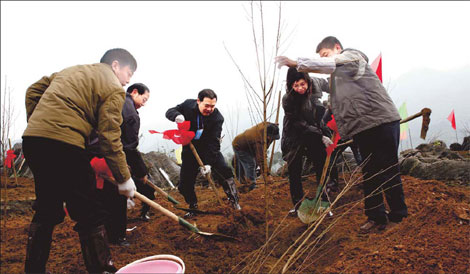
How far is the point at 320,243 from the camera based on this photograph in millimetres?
2580

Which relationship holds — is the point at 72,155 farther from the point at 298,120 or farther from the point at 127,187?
the point at 298,120

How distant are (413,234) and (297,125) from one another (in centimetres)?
148

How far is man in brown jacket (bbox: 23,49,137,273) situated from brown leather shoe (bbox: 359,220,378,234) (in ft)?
7.16

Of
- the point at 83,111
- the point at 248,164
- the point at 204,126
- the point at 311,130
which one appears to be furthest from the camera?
the point at 248,164

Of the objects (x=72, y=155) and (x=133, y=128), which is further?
(x=133, y=128)

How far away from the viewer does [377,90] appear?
2334mm

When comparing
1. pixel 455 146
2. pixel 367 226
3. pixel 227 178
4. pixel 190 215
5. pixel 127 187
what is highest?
pixel 127 187

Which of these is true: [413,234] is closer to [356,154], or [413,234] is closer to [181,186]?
[356,154]

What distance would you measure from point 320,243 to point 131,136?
2.18 meters

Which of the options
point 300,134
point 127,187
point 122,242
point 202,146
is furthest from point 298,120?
point 122,242

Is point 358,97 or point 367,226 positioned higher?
point 358,97

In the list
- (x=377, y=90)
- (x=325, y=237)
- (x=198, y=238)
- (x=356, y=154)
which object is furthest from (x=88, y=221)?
(x=356, y=154)

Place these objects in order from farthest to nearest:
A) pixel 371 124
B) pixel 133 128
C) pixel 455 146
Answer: pixel 455 146, pixel 133 128, pixel 371 124

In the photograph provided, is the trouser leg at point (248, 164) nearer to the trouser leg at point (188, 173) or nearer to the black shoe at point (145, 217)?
the trouser leg at point (188, 173)
